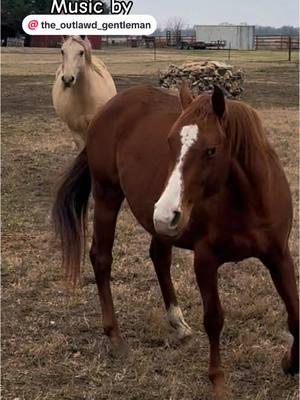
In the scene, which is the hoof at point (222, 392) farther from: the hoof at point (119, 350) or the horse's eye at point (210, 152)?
the horse's eye at point (210, 152)

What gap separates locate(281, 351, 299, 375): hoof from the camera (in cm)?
320

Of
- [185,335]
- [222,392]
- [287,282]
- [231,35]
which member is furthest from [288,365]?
[231,35]

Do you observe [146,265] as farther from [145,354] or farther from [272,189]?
[272,189]

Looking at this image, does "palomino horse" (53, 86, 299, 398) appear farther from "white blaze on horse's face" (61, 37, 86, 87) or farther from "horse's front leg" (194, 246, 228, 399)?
"white blaze on horse's face" (61, 37, 86, 87)

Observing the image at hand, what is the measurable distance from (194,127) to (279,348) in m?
1.58

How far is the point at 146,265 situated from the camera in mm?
4816

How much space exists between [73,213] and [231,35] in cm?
5650

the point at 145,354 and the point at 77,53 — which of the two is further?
the point at 77,53

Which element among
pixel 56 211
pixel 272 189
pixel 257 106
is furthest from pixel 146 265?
pixel 257 106

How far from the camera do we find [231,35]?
57938 millimetres

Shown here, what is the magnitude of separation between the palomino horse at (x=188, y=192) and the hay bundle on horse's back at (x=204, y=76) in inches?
403

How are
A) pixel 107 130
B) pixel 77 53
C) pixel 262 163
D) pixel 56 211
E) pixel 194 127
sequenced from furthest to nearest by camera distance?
pixel 77 53 < pixel 56 211 < pixel 107 130 < pixel 262 163 < pixel 194 127

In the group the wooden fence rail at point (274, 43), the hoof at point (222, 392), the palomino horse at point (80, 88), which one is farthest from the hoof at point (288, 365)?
the wooden fence rail at point (274, 43)

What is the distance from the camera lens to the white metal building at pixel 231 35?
55.4 m
